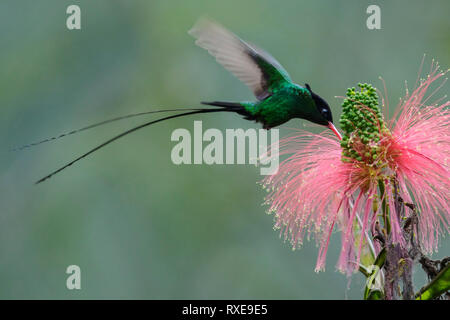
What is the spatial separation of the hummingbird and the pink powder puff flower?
9 centimetres

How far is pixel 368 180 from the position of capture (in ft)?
4.46

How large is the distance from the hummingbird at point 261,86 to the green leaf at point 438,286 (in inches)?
15.9

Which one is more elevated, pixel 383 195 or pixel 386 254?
pixel 383 195

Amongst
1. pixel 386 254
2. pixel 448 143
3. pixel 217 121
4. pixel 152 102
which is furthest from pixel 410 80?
pixel 386 254

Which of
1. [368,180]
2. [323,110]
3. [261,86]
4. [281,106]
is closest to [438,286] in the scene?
[368,180]

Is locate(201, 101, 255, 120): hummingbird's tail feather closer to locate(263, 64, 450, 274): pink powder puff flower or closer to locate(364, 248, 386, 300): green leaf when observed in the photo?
locate(263, 64, 450, 274): pink powder puff flower

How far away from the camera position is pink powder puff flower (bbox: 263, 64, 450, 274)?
129 centimetres

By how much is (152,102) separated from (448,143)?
2.81 metres

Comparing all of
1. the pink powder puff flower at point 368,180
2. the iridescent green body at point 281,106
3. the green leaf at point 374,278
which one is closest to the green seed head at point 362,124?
the pink powder puff flower at point 368,180

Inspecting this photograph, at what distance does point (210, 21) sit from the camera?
1330 millimetres

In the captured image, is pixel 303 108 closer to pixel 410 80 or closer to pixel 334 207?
pixel 334 207

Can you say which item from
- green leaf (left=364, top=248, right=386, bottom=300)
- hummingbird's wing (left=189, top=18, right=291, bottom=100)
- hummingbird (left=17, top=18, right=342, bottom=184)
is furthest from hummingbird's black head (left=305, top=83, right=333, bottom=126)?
green leaf (left=364, top=248, right=386, bottom=300)

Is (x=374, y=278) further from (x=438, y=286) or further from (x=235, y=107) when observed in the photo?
(x=235, y=107)

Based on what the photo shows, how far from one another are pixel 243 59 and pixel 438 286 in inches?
29.4
